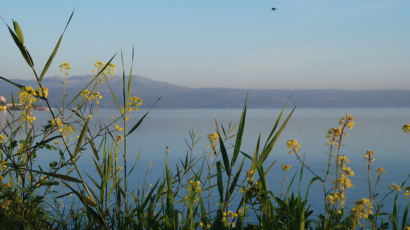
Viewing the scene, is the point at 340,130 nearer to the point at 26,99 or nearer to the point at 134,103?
the point at 134,103

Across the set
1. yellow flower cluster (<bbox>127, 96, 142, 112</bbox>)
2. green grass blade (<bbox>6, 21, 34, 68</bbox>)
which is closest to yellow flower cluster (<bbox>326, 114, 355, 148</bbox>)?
yellow flower cluster (<bbox>127, 96, 142, 112</bbox>)

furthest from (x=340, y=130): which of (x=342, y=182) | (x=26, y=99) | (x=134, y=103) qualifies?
(x=26, y=99)

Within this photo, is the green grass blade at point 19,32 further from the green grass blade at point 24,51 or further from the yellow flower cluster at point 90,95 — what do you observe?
the yellow flower cluster at point 90,95

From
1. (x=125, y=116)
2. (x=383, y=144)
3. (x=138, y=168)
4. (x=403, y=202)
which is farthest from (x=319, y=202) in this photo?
(x=383, y=144)

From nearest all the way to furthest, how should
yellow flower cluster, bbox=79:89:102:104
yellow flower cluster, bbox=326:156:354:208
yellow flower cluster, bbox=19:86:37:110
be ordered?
yellow flower cluster, bbox=326:156:354:208 → yellow flower cluster, bbox=79:89:102:104 → yellow flower cluster, bbox=19:86:37:110

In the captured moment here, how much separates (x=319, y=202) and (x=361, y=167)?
21.8ft

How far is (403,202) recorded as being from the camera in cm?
1023

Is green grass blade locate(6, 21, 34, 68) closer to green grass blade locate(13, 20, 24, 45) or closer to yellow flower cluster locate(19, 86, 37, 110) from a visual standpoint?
green grass blade locate(13, 20, 24, 45)

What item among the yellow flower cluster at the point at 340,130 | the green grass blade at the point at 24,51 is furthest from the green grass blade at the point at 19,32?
the yellow flower cluster at the point at 340,130

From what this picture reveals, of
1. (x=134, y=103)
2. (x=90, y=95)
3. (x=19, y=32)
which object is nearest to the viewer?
(x=19, y=32)

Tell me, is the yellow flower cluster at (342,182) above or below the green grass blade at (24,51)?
below

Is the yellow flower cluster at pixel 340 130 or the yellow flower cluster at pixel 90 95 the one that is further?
the yellow flower cluster at pixel 90 95

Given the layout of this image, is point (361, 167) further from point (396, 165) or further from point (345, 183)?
point (345, 183)

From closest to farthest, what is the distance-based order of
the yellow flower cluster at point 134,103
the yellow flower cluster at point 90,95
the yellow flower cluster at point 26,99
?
1. the yellow flower cluster at point 134,103
2. the yellow flower cluster at point 90,95
3. the yellow flower cluster at point 26,99
